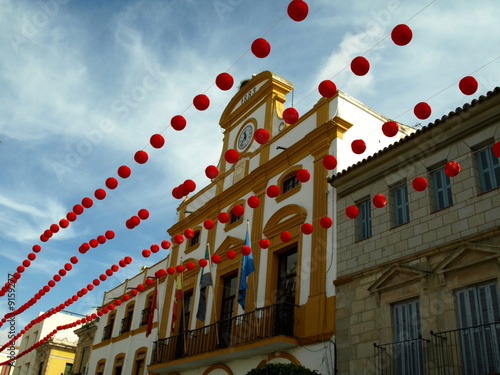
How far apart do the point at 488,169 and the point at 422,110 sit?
2910mm

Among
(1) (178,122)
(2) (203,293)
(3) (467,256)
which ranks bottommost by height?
(3) (467,256)

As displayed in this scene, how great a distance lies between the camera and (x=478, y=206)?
10.5 m

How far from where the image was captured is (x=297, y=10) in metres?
7.67

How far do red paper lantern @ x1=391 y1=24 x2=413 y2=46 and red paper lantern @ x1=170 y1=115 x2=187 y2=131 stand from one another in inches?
Result: 153

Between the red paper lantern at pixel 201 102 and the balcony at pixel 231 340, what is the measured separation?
638cm

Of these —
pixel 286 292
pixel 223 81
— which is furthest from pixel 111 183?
pixel 286 292

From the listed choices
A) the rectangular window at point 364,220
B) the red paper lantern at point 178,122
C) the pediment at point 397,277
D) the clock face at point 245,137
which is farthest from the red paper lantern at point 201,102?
the clock face at point 245,137

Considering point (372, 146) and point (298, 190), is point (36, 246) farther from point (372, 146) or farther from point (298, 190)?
point (372, 146)

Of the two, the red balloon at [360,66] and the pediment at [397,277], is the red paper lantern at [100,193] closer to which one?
the pediment at [397,277]

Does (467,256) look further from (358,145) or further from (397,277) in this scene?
(358,145)

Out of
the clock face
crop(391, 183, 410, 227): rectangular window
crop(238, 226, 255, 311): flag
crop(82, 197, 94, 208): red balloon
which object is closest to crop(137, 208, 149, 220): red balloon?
crop(82, 197, 94, 208): red balloon

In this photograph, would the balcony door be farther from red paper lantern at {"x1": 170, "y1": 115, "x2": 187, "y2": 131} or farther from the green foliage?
red paper lantern at {"x1": 170, "y1": 115, "x2": 187, "y2": 131}

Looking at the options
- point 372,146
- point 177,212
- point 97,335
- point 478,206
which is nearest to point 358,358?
point 478,206

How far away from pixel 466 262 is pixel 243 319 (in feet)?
22.0
